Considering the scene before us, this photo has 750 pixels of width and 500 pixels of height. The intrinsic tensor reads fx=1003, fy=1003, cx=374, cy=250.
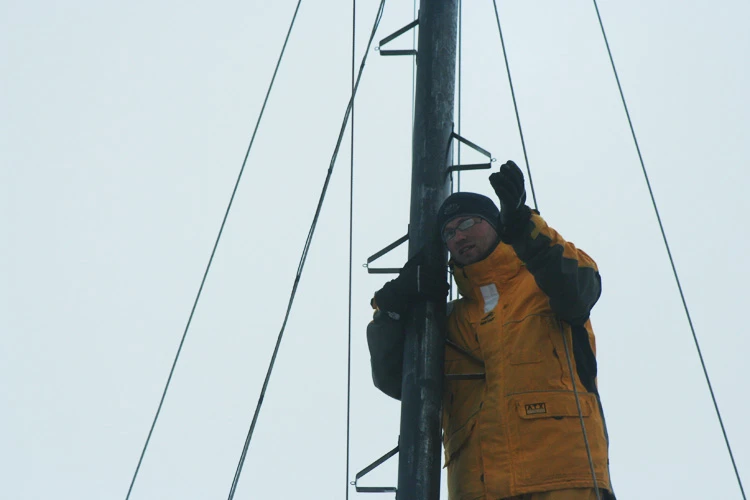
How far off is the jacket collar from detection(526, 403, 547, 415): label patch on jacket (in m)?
0.78

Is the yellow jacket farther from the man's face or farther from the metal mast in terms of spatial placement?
the metal mast

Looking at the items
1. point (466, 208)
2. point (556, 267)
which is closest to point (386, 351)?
point (466, 208)

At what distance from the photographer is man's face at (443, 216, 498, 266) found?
5.34 metres

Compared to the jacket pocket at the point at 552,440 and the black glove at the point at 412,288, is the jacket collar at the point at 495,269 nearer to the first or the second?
the black glove at the point at 412,288

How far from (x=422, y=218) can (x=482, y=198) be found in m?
0.37

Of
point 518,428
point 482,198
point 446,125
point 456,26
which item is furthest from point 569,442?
point 456,26

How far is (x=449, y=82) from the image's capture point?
19.6 ft

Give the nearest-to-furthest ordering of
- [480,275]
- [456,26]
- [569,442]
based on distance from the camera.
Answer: [569,442] < [480,275] < [456,26]

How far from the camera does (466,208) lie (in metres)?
5.35

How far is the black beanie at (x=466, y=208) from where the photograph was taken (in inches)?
211

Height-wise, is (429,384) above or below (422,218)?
below

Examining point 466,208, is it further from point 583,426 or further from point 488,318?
point 583,426

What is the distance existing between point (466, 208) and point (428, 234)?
0.33 meters

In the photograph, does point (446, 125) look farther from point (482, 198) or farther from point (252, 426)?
point (252, 426)
